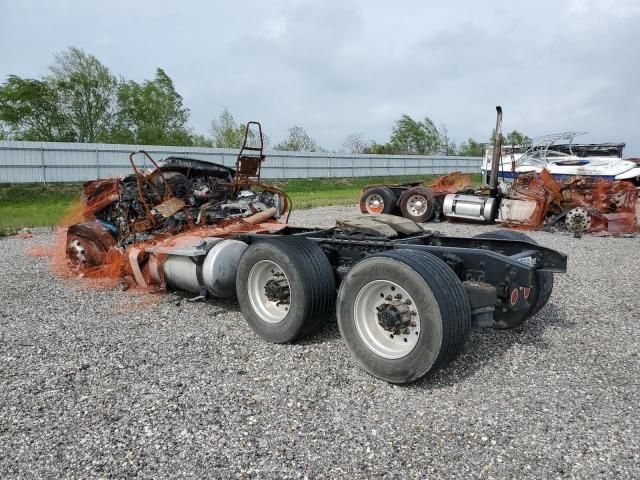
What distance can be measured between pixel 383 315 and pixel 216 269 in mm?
2153

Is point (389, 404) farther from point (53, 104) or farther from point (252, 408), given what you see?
point (53, 104)

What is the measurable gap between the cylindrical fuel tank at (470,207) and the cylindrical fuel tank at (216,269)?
8.75 m

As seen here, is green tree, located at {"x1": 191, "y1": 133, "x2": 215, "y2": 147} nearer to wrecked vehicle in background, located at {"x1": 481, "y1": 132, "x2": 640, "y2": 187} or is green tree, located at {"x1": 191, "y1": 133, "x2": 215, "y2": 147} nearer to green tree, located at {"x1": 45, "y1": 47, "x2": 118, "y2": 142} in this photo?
green tree, located at {"x1": 45, "y1": 47, "x2": 118, "y2": 142}

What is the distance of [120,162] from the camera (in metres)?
25.1

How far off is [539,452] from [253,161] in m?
5.45

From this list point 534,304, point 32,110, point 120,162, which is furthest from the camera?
point 32,110

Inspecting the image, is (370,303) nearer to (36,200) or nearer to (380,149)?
(36,200)

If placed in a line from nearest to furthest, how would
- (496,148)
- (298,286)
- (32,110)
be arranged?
(298,286), (496,148), (32,110)

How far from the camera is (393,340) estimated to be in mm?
3920

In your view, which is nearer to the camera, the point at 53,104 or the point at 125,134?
the point at 53,104

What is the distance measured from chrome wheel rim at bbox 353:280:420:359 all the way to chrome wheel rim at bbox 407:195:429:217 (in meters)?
10.2

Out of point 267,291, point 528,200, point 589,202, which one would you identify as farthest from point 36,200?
point 267,291

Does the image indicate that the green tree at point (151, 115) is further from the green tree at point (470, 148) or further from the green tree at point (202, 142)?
the green tree at point (470, 148)

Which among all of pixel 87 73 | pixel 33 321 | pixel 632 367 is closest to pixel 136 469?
pixel 33 321
